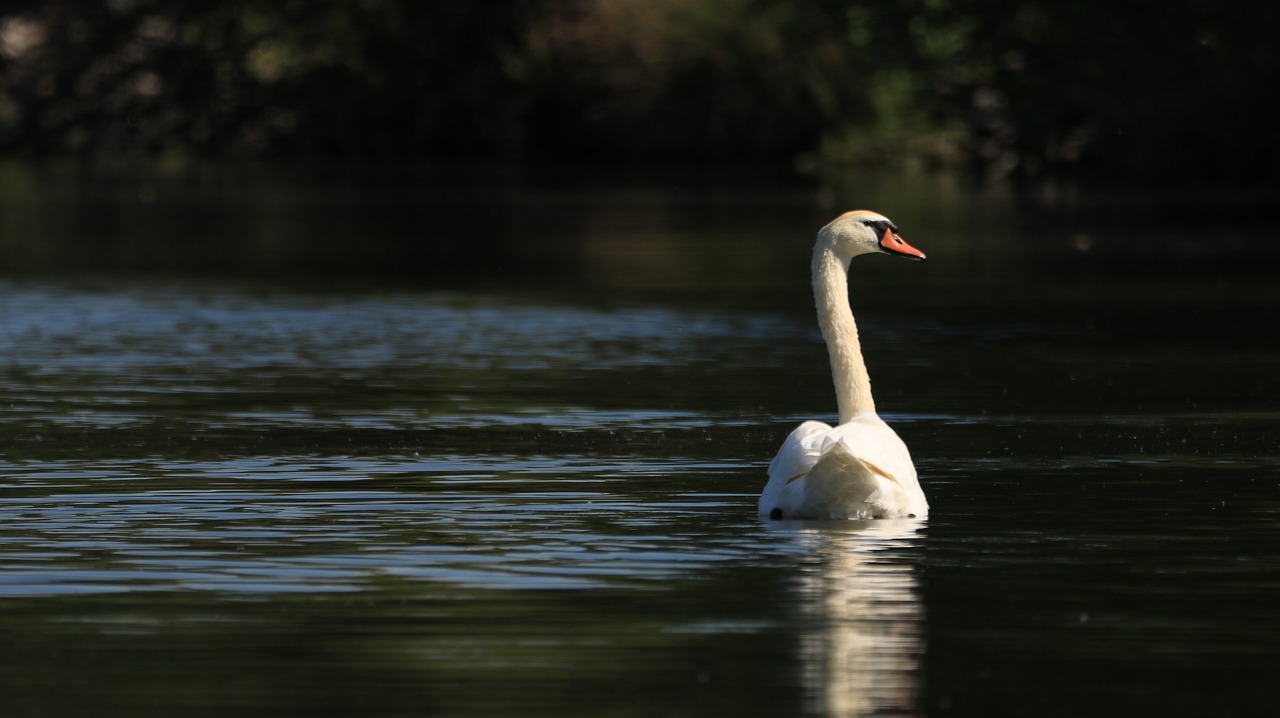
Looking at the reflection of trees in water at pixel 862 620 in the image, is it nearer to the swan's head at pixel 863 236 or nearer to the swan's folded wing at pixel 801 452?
the swan's folded wing at pixel 801 452

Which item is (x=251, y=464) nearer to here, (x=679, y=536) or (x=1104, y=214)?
(x=679, y=536)

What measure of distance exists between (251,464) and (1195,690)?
6.52 metres

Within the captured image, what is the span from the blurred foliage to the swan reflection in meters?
39.2

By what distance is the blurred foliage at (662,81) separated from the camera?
51.2 meters

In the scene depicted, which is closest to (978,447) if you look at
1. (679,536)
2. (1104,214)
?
(679,536)

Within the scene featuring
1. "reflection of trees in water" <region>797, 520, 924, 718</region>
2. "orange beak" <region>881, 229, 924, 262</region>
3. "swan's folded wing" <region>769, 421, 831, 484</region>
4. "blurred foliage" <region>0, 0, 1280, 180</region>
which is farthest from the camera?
"blurred foliage" <region>0, 0, 1280, 180</region>

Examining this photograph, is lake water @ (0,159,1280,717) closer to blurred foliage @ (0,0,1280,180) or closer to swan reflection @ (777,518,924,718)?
swan reflection @ (777,518,924,718)

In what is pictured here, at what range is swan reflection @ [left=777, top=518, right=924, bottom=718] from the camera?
785 cm

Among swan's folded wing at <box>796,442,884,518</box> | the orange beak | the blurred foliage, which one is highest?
the blurred foliage

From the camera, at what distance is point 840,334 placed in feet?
40.3

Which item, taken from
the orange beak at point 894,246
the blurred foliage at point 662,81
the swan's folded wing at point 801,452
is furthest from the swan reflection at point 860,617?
the blurred foliage at point 662,81

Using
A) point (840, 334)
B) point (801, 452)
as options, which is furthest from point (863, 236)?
point (801, 452)

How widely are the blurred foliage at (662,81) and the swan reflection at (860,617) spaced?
129ft

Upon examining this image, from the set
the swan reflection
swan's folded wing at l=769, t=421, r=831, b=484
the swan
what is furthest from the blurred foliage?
the swan reflection
